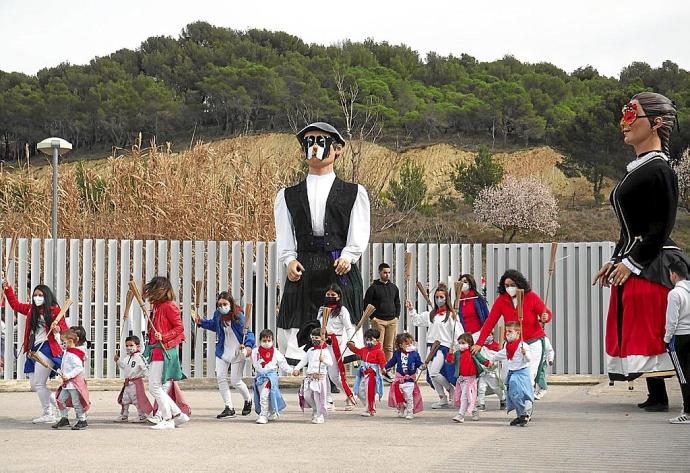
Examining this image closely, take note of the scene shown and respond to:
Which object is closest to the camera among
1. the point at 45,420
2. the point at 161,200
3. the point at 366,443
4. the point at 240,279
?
the point at 366,443

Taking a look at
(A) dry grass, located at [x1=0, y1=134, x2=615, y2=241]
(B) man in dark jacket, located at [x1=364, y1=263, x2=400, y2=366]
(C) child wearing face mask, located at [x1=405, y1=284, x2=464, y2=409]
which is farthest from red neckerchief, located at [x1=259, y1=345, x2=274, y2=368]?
(A) dry grass, located at [x1=0, y1=134, x2=615, y2=241]

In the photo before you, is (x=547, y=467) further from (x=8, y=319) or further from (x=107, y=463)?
(x=8, y=319)

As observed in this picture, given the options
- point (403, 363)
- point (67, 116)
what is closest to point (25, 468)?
point (403, 363)

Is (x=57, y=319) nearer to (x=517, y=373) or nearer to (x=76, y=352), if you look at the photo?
(x=76, y=352)

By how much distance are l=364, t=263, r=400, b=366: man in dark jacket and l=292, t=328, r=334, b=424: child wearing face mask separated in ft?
8.59

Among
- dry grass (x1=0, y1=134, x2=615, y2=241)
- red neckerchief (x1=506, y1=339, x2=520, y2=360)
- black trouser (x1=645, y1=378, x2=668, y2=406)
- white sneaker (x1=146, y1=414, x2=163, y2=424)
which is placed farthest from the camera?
dry grass (x1=0, y1=134, x2=615, y2=241)

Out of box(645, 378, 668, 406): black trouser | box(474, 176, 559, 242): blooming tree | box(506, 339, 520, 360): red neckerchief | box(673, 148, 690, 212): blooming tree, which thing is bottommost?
box(645, 378, 668, 406): black trouser

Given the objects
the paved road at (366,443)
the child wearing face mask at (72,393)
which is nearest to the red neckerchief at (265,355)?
the paved road at (366,443)

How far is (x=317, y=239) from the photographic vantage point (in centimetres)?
1068

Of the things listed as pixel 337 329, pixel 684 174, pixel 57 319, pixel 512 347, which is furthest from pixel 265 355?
pixel 684 174

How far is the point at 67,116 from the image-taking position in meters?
61.2

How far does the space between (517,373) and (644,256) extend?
5.23ft

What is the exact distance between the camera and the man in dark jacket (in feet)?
39.9

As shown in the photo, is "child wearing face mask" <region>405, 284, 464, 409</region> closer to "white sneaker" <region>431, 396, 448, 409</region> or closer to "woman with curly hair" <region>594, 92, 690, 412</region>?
"white sneaker" <region>431, 396, 448, 409</region>
